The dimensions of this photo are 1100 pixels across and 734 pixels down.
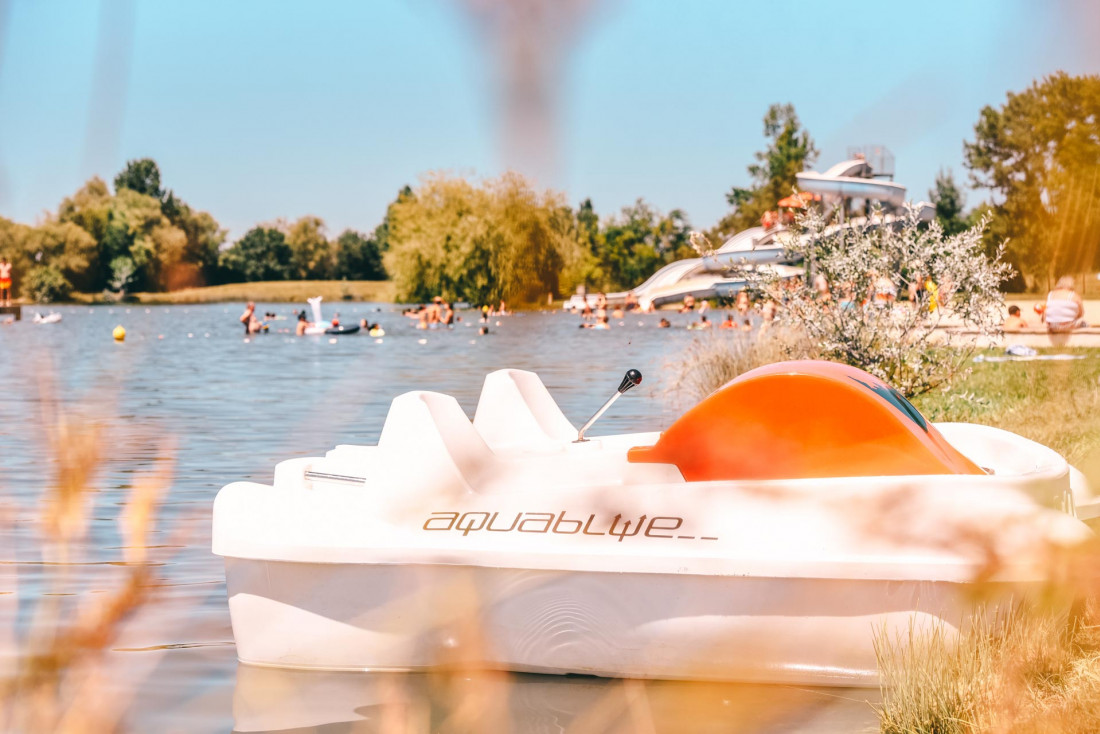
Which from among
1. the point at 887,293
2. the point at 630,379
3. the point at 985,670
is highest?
the point at 887,293

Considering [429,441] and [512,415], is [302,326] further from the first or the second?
[429,441]

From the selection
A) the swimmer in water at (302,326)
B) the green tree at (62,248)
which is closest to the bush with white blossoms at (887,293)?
the green tree at (62,248)

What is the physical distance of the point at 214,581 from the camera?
20.4ft

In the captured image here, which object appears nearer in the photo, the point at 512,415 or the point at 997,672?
the point at 997,672

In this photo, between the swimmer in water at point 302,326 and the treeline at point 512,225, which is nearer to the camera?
the treeline at point 512,225

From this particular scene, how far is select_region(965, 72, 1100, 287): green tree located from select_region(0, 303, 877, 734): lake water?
952 mm

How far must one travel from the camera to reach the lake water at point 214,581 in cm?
286

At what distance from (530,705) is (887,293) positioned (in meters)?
8.02

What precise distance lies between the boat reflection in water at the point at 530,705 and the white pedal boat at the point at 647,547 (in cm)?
7

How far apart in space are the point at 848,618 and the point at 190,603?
10.2 ft

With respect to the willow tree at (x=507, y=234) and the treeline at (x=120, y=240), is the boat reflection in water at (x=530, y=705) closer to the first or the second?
Answer: the willow tree at (x=507, y=234)

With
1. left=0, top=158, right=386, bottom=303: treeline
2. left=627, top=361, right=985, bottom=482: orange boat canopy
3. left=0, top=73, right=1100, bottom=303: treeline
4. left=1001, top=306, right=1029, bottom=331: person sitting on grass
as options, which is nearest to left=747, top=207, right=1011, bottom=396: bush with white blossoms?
left=627, top=361, right=985, bottom=482: orange boat canopy

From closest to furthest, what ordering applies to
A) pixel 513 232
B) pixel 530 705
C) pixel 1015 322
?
pixel 513 232 < pixel 530 705 < pixel 1015 322

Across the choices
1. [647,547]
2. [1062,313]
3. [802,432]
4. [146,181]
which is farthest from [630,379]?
[1062,313]
